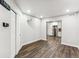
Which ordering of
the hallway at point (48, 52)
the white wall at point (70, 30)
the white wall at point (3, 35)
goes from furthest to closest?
1. the white wall at point (70, 30)
2. the hallway at point (48, 52)
3. the white wall at point (3, 35)

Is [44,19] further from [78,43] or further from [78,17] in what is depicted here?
[78,43]

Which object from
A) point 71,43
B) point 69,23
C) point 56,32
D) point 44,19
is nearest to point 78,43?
point 71,43

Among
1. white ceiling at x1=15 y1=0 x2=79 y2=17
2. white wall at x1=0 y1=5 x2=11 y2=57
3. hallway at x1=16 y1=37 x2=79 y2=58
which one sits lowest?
hallway at x1=16 y1=37 x2=79 y2=58

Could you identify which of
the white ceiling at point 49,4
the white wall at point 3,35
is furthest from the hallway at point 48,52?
the white ceiling at point 49,4

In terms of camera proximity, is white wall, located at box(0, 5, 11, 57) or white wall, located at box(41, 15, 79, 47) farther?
white wall, located at box(41, 15, 79, 47)

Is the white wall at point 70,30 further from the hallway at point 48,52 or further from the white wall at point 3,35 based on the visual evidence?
the white wall at point 3,35

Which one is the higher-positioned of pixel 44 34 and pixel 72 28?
pixel 72 28

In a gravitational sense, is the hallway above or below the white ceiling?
below

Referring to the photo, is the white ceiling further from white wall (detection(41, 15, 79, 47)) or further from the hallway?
the hallway

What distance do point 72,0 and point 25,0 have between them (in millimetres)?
1926

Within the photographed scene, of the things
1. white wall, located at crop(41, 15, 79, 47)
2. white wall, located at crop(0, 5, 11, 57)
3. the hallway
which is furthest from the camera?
white wall, located at crop(41, 15, 79, 47)

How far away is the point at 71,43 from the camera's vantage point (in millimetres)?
4348

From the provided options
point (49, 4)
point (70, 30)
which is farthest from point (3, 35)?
point (70, 30)

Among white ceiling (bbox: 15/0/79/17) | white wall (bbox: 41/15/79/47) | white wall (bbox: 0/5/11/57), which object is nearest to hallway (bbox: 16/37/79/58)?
white wall (bbox: 41/15/79/47)
